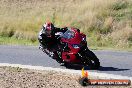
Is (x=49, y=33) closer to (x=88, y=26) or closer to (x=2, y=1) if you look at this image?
(x=88, y=26)

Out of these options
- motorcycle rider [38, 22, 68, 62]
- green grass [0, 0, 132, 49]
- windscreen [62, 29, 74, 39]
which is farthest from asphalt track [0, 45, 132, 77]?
green grass [0, 0, 132, 49]

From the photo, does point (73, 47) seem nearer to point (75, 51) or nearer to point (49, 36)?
point (75, 51)

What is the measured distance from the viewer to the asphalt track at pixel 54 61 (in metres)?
14.4

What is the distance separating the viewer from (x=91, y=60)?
568 inches

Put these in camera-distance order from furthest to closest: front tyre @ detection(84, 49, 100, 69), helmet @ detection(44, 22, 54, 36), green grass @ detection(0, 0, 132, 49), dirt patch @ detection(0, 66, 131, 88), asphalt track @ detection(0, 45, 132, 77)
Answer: green grass @ detection(0, 0, 132, 49), helmet @ detection(44, 22, 54, 36), asphalt track @ detection(0, 45, 132, 77), front tyre @ detection(84, 49, 100, 69), dirt patch @ detection(0, 66, 131, 88)

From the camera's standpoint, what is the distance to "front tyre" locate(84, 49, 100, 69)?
14312 mm

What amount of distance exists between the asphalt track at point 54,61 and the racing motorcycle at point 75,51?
31 centimetres

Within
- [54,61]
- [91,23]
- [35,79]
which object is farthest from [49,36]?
[91,23]

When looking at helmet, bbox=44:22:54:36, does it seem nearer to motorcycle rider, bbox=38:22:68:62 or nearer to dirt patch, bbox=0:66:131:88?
motorcycle rider, bbox=38:22:68:62

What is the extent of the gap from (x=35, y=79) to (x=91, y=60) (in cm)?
240

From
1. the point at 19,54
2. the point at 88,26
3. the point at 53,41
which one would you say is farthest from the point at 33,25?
the point at 53,41

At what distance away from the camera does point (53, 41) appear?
49.7ft

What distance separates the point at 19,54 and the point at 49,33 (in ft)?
9.72

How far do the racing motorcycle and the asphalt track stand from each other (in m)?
0.31
